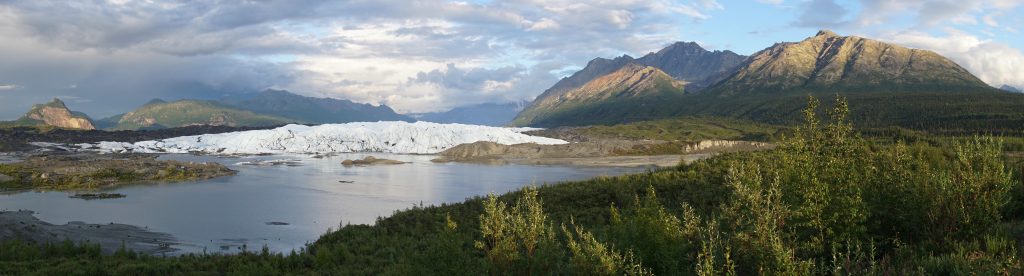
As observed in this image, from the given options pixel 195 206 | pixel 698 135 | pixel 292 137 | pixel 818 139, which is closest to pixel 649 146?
pixel 698 135

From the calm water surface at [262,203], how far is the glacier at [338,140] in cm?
6001

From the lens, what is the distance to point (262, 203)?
173ft

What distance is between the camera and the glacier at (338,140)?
14200cm

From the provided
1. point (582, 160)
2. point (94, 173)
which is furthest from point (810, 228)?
point (582, 160)

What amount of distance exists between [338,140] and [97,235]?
120 metres

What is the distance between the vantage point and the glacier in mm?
142000

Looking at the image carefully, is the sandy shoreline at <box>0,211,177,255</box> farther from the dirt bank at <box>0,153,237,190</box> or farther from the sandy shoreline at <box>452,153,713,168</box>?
the sandy shoreline at <box>452,153,713,168</box>

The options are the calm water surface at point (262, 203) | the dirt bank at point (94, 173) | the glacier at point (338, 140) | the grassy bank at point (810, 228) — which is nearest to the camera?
the grassy bank at point (810, 228)

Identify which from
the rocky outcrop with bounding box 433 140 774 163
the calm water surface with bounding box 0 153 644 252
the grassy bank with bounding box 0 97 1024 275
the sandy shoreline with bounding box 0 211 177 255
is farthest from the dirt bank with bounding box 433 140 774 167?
the grassy bank with bounding box 0 97 1024 275

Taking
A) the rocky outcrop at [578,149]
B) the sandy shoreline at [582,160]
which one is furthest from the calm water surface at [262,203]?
the rocky outcrop at [578,149]

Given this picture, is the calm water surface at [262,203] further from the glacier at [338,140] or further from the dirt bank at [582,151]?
the glacier at [338,140]

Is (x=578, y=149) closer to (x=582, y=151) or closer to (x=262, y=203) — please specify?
(x=582, y=151)

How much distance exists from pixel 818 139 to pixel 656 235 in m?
4.79

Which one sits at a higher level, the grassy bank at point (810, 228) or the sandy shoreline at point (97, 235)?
the grassy bank at point (810, 228)
